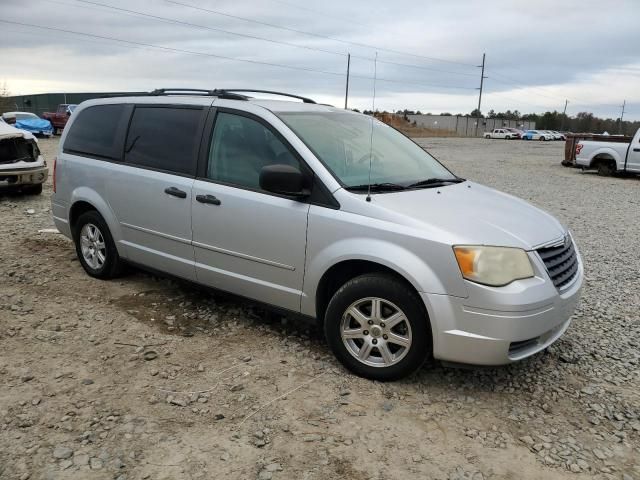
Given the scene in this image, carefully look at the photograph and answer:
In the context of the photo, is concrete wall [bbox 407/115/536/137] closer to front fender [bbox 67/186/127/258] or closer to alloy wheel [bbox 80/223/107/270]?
alloy wheel [bbox 80/223/107/270]

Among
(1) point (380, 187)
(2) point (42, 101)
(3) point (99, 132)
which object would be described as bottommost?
(1) point (380, 187)

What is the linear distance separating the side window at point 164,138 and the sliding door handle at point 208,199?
27cm

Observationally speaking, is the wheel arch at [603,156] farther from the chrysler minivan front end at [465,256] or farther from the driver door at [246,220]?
the driver door at [246,220]

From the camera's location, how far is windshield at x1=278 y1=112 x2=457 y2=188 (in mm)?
3955

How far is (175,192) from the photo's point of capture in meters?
4.47

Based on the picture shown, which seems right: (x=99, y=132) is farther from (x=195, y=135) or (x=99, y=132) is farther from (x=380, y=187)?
(x=380, y=187)

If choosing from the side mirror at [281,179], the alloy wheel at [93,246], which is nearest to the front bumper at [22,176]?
the alloy wheel at [93,246]

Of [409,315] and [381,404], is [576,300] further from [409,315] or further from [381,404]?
[381,404]

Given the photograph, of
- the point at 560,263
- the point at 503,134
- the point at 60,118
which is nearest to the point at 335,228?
the point at 560,263

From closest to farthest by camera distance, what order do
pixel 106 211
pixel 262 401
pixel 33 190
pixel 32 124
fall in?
pixel 262 401 → pixel 106 211 → pixel 33 190 → pixel 32 124

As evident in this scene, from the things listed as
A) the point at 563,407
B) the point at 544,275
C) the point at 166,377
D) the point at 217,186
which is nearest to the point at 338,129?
the point at 217,186

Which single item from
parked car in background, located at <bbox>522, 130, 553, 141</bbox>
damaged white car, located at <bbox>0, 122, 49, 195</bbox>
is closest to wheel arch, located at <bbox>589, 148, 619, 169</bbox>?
damaged white car, located at <bbox>0, 122, 49, 195</bbox>

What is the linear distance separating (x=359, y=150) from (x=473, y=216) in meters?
1.10

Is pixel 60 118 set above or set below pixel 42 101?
below
